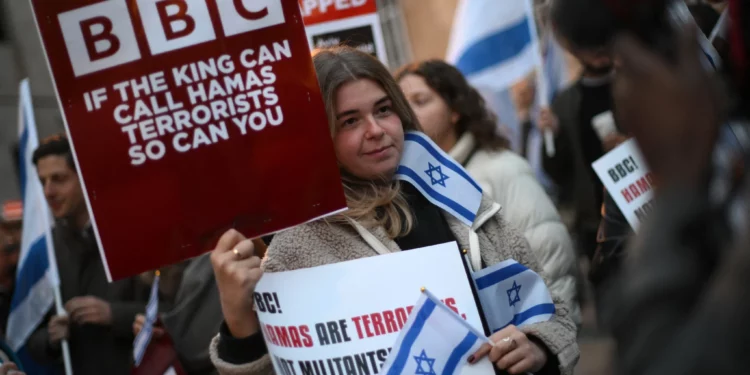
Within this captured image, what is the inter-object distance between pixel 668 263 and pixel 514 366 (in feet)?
4.26

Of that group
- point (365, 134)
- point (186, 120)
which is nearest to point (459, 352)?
point (365, 134)

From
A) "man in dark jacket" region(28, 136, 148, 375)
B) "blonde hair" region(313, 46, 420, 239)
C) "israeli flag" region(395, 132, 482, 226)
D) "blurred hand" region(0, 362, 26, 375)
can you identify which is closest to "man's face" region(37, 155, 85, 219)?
"man in dark jacket" region(28, 136, 148, 375)

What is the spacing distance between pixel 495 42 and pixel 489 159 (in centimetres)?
182

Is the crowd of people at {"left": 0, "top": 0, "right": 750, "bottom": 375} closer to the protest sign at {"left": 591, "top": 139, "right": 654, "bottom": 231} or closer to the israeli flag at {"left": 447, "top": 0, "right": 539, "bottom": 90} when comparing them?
the protest sign at {"left": 591, "top": 139, "right": 654, "bottom": 231}

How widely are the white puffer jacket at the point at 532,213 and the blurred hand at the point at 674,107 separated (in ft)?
10.1

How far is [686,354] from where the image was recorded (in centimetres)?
109

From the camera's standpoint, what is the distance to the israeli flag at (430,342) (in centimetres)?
228

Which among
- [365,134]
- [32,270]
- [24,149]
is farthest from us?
[24,149]

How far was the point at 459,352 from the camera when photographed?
234 centimetres

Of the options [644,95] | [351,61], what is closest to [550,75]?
[351,61]

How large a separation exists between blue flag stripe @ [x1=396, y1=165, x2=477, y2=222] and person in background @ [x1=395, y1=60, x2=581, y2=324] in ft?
5.58

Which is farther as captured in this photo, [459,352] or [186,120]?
[186,120]

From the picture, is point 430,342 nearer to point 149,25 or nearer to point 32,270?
point 149,25

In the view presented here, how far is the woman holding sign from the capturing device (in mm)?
2412
